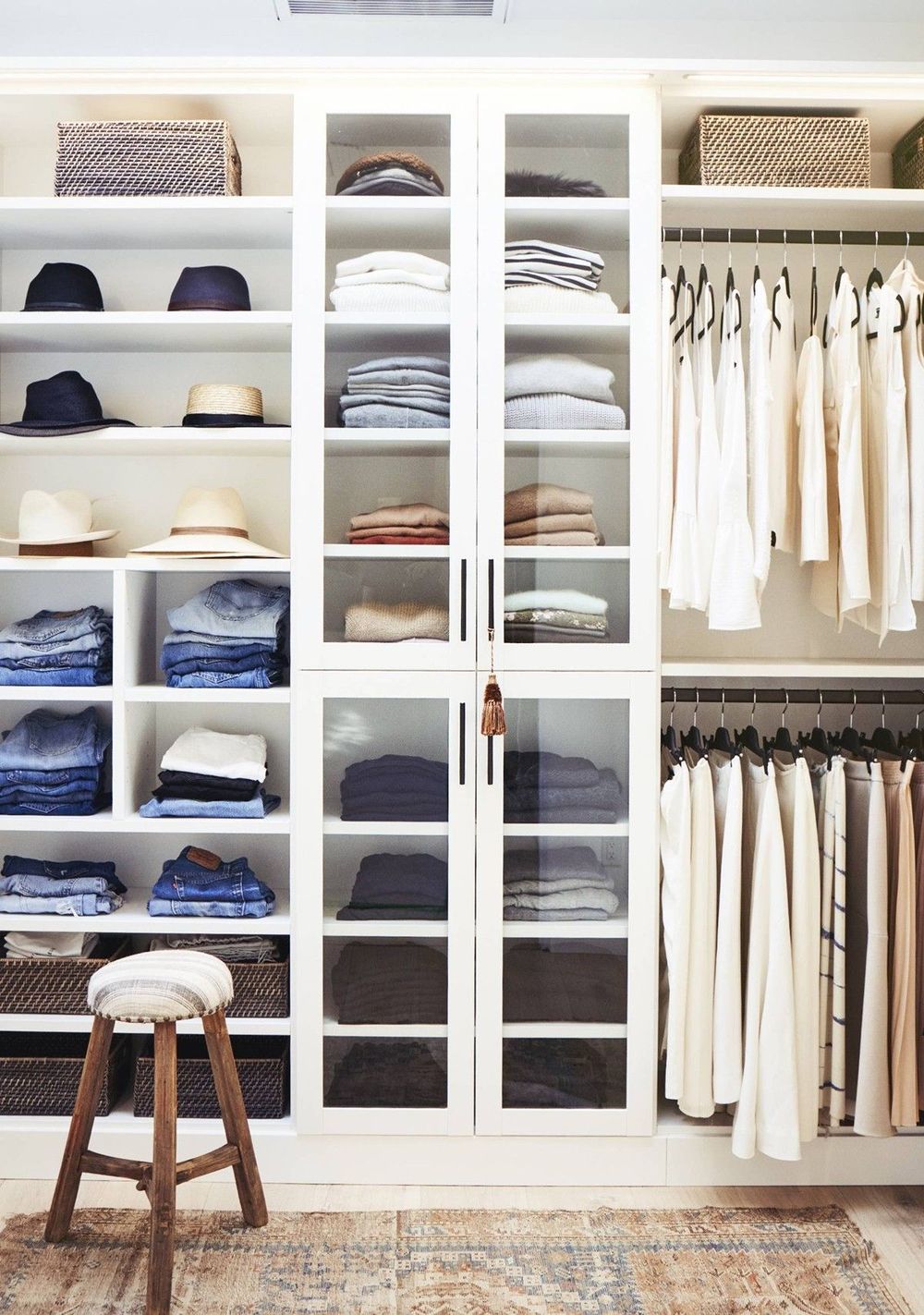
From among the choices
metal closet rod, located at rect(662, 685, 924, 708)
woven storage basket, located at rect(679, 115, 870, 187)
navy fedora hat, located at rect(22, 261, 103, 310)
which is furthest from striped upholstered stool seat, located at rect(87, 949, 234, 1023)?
woven storage basket, located at rect(679, 115, 870, 187)

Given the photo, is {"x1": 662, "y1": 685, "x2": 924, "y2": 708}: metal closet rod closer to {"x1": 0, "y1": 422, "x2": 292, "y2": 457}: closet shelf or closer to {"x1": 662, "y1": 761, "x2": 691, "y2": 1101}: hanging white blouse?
{"x1": 662, "y1": 761, "x2": 691, "y2": 1101}: hanging white blouse

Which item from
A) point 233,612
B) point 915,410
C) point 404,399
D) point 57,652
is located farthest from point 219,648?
point 915,410

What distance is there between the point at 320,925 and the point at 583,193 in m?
1.76

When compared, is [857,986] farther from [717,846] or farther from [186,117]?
[186,117]

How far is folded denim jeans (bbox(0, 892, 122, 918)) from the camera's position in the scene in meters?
2.32

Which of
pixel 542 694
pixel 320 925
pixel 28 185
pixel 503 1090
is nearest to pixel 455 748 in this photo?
pixel 542 694

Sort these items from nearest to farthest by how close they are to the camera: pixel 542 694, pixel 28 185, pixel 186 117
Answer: pixel 542 694, pixel 186 117, pixel 28 185

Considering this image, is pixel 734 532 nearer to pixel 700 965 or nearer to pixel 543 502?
pixel 543 502

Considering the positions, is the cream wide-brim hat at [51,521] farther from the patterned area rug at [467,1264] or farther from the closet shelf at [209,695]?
the patterned area rug at [467,1264]

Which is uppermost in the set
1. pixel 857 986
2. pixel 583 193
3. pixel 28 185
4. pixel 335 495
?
pixel 28 185

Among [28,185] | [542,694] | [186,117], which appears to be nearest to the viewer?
[542,694]

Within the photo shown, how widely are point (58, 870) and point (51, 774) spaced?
24 cm

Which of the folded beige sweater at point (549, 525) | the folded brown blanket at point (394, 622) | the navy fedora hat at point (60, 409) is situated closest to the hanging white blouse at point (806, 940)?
the folded beige sweater at point (549, 525)

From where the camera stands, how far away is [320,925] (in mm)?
2262
